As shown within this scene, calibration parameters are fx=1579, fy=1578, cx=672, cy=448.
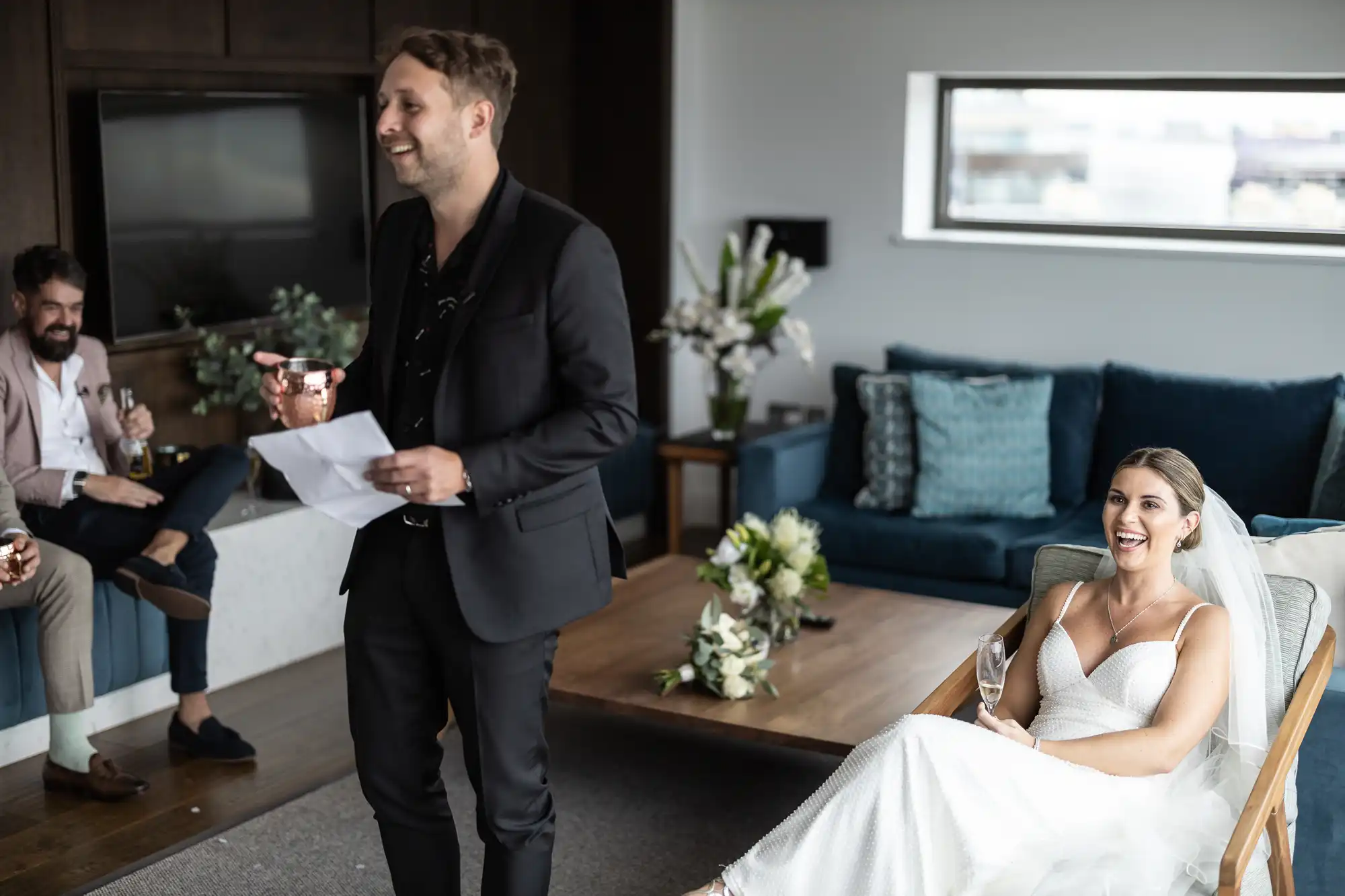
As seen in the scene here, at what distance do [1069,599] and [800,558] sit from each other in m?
0.89

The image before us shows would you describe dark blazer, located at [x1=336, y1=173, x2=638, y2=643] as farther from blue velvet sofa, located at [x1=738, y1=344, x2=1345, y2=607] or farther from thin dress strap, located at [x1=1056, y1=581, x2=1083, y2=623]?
blue velvet sofa, located at [x1=738, y1=344, x2=1345, y2=607]

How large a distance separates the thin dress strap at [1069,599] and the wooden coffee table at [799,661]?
543 mm

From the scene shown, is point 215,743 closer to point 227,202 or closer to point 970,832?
point 227,202

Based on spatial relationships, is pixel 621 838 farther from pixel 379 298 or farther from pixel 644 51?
pixel 644 51

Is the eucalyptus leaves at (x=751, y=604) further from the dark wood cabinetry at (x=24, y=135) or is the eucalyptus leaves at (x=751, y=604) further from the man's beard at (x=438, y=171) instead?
the dark wood cabinetry at (x=24, y=135)

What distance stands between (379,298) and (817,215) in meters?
3.85

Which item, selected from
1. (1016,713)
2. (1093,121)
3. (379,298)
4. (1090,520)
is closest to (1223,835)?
(1016,713)

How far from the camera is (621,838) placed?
3549mm

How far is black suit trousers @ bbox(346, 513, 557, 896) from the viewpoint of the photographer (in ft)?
7.94

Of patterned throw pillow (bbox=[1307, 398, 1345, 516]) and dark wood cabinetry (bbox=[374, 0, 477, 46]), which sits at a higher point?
dark wood cabinetry (bbox=[374, 0, 477, 46])

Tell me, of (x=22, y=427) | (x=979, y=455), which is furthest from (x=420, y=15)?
(x=979, y=455)

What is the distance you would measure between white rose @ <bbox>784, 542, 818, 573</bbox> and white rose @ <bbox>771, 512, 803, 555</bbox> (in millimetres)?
10

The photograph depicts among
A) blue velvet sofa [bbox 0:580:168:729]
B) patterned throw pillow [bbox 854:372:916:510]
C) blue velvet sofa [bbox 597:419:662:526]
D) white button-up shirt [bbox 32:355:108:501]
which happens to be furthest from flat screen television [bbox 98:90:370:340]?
patterned throw pillow [bbox 854:372:916:510]

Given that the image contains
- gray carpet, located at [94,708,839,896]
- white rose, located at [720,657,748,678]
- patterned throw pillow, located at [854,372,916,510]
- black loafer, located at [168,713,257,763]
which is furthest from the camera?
patterned throw pillow, located at [854,372,916,510]
